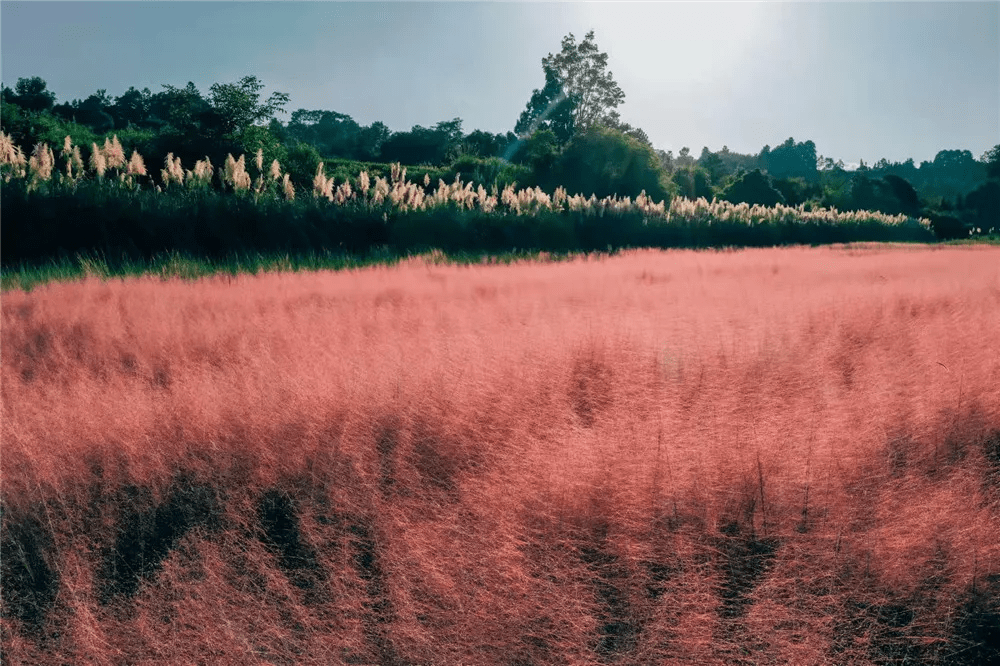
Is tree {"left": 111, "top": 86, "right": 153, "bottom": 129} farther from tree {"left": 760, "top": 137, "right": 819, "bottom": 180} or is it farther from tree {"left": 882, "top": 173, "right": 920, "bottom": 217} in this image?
tree {"left": 760, "top": 137, "right": 819, "bottom": 180}

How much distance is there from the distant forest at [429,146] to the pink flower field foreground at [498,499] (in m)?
10.9

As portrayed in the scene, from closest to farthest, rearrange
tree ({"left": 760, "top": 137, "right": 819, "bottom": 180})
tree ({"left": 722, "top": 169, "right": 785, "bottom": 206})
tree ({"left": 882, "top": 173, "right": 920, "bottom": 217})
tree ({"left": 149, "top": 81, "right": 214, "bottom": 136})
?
tree ({"left": 149, "top": 81, "right": 214, "bottom": 136}), tree ({"left": 722, "top": 169, "right": 785, "bottom": 206}), tree ({"left": 882, "top": 173, "right": 920, "bottom": 217}), tree ({"left": 760, "top": 137, "right": 819, "bottom": 180})

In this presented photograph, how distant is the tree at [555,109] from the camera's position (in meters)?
54.5

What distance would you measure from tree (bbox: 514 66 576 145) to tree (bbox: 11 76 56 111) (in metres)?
38.4

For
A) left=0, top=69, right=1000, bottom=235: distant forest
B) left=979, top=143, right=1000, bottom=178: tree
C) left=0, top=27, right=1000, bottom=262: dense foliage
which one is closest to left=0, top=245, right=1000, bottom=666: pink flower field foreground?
left=0, top=27, right=1000, bottom=262: dense foliage

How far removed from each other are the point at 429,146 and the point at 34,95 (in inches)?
1070

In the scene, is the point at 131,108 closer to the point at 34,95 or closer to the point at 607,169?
the point at 34,95

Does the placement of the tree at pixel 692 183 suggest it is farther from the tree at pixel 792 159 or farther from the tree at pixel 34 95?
the tree at pixel 792 159

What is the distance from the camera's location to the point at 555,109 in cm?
5544

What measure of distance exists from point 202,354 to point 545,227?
11190 mm

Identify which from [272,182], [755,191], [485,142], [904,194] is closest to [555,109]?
[485,142]

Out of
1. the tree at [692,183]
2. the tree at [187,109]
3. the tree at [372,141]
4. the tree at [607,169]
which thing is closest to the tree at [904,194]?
the tree at [692,183]

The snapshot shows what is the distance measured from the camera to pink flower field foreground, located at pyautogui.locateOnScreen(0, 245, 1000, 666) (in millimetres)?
1661

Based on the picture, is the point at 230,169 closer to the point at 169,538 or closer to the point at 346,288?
the point at 346,288
